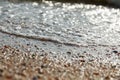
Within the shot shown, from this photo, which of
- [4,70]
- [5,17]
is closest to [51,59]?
[4,70]

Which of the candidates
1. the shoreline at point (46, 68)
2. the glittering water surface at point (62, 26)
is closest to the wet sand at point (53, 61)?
the shoreline at point (46, 68)

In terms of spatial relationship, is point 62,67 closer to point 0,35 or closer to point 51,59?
point 51,59

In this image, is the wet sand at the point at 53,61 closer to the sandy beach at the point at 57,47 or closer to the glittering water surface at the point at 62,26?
the sandy beach at the point at 57,47

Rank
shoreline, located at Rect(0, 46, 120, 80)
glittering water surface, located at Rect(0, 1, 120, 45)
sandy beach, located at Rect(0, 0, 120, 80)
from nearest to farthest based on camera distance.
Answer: shoreline, located at Rect(0, 46, 120, 80), sandy beach, located at Rect(0, 0, 120, 80), glittering water surface, located at Rect(0, 1, 120, 45)

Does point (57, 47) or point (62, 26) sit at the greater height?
point (62, 26)

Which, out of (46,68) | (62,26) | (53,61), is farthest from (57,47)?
(62,26)

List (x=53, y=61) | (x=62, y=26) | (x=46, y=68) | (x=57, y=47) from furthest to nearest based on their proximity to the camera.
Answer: (x=62, y=26) < (x=57, y=47) < (x=53, y=61) < (x=46, y=68)

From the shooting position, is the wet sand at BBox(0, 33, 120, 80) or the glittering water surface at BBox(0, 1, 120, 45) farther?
the glittering water surface at BBox(0, 1, 120, 45)

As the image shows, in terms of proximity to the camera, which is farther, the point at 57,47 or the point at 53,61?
the point at 57,47

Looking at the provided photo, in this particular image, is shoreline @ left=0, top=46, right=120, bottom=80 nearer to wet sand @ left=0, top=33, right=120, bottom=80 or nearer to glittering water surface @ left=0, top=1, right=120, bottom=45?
wet sand @ left=0, top=33, right=120, bottom=80

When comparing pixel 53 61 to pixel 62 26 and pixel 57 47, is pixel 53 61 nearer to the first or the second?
pixel 57 47

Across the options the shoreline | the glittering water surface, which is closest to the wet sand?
the shoreline
